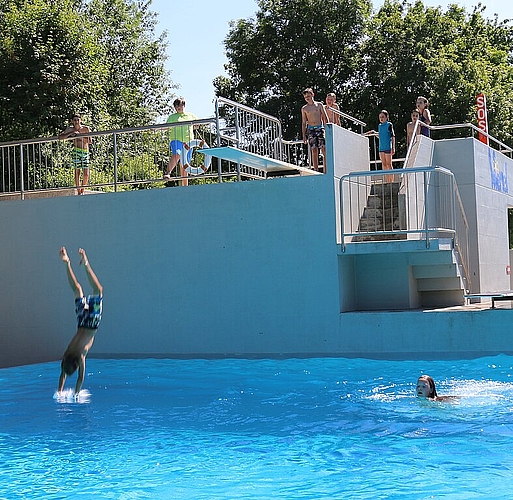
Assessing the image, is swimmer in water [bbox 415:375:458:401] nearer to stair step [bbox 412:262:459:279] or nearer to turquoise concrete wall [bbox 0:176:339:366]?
turquoise concrete wall [bbox 0:176:339:366]

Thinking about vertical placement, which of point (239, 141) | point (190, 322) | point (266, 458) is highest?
point (239, 141)

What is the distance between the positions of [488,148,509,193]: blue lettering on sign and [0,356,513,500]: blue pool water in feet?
23.5

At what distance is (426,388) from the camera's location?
10.5 metres

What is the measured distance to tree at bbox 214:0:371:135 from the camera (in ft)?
120

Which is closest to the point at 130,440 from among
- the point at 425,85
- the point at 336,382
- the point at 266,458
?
the point at 266,458

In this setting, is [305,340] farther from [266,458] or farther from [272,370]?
[266,458]

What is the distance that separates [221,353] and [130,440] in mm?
6717

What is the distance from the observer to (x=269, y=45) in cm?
3766

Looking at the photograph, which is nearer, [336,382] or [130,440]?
[130,440]

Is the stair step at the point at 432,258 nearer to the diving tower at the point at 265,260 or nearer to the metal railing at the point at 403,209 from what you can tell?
the diving tower at the point at 265,260

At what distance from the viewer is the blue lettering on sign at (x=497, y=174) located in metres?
19.9

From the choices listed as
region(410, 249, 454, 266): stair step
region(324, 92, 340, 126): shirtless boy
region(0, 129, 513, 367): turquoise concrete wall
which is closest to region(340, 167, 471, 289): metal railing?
region(410, 249, 454, 266): stair step

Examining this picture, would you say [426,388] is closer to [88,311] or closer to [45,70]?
[88,311]

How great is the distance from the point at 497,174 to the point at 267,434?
43.2ft
